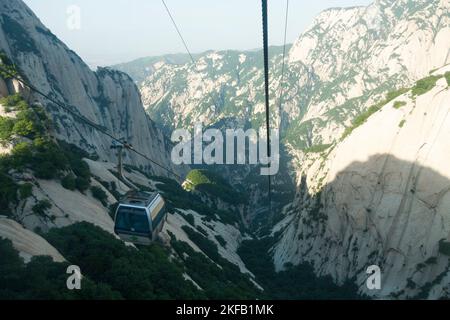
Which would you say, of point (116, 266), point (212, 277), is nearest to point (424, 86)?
point (212, 277)

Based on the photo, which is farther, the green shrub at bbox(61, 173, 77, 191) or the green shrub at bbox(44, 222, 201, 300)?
the green shrub at bbox(61, 173, 77, 191)

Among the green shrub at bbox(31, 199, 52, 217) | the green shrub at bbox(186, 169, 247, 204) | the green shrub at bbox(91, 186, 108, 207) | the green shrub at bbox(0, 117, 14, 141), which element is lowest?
the green shrub at bbox(186, 169, 247, 204)

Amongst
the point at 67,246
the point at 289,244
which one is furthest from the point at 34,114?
the point at 289,244

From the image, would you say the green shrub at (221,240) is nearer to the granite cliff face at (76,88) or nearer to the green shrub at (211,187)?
the granite cliff face at (76,88)

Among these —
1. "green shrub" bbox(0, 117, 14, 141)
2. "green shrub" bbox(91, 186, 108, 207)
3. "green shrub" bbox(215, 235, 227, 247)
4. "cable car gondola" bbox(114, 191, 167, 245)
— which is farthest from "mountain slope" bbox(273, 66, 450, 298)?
"green shrub" bbox(0, 117, 14, 141)

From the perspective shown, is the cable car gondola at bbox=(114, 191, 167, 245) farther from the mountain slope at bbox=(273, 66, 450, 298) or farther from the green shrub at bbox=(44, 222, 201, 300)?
the mountain slope at bbox=(273, 66, 450, 298)
